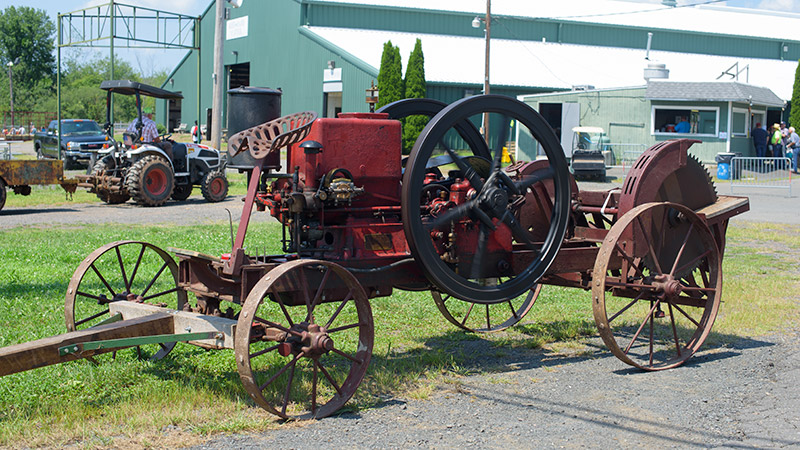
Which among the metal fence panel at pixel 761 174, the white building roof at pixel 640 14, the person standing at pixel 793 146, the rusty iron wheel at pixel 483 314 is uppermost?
the white building roof at pixel 640 14

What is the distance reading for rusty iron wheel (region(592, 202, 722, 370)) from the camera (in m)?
6.16

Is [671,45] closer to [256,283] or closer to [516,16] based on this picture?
[516,16]

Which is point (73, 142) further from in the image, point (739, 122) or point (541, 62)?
point (739, 122)

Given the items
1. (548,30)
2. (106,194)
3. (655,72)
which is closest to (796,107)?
(655,72)

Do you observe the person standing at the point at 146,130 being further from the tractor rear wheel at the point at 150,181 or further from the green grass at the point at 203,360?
the green grass at the point at 203,360

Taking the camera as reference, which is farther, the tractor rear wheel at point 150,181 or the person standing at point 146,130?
the person standing at point 146,130

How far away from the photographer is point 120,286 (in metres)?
A: 8.66

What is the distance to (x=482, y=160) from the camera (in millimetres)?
6297

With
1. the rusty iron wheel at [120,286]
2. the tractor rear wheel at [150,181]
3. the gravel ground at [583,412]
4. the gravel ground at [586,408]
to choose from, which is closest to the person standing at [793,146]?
the tractor rear wheel at [150,181]

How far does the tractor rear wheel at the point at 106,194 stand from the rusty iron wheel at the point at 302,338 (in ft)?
44.7

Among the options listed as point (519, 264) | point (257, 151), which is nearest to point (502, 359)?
point (519, 264)

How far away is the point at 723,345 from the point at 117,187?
46.1 ft

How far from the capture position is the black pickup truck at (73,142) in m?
29.2

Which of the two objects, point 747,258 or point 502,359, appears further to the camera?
point 747,258
